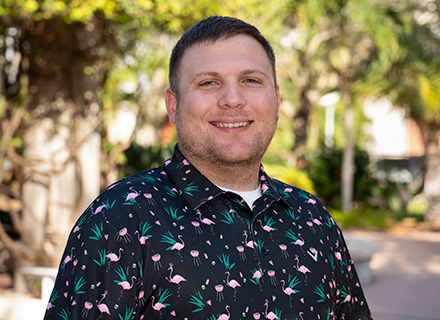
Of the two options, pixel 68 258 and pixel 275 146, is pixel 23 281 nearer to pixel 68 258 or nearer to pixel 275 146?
pixel 68 258

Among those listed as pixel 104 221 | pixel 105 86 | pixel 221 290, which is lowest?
pixel 221 290

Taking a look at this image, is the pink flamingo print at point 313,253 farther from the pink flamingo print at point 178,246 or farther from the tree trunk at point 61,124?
the tree trunk at point 61,124

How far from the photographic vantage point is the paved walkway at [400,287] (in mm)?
5070

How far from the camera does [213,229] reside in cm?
182

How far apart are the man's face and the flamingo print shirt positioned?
100mm

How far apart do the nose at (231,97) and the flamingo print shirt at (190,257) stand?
234 millimetres

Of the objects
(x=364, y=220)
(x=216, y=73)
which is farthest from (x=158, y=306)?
(x=364, y=220)

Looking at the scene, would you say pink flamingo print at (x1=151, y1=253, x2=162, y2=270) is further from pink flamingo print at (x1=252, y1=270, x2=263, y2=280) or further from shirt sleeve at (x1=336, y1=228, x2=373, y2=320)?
shirt sleeve at (x1=336, y1=228, x2=373, y2=320)

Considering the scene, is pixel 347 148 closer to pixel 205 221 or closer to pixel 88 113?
pixel 88 113

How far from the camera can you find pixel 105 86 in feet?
27.6

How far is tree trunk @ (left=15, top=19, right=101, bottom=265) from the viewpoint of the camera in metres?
7.58

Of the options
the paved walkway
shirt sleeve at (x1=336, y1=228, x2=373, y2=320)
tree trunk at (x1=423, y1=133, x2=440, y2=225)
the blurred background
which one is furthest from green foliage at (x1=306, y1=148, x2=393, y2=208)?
shirt sleeve at (x1=336, y1=228, x2=373, y2=320)

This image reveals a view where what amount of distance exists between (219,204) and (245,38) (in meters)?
0.56

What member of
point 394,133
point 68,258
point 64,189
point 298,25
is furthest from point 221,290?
point 394,133
